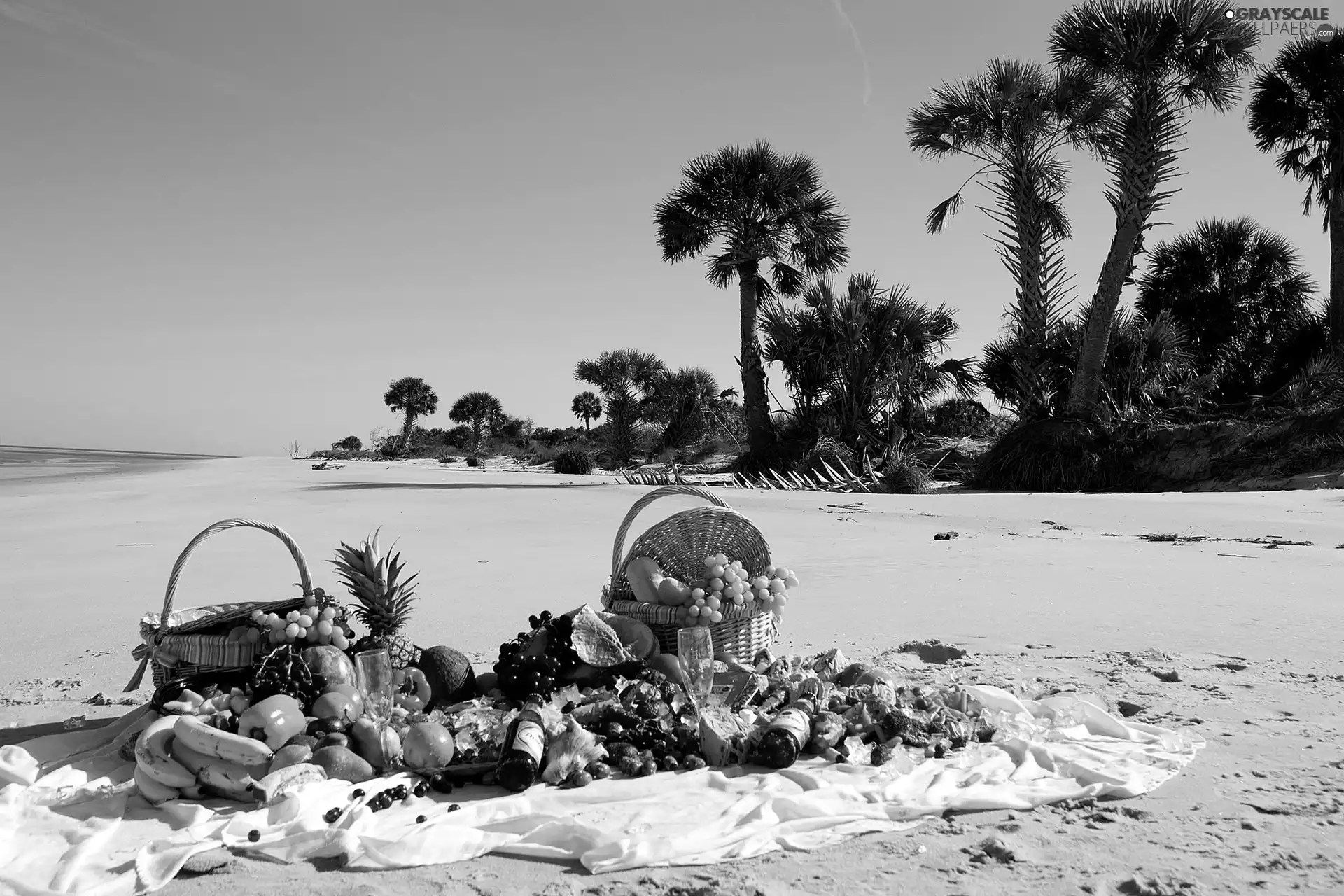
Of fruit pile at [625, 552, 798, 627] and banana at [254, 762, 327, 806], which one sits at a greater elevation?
fruit pile at [625, 552, 798, 627]

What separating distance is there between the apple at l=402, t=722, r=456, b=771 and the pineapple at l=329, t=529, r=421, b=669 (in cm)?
70

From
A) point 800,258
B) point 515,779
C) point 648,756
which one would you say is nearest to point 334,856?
point 515,779

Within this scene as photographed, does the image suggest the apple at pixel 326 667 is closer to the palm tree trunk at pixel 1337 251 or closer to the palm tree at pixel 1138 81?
the palm tree at pixel 1138 81

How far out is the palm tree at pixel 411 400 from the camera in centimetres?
5872

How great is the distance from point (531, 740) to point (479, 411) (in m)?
54.5

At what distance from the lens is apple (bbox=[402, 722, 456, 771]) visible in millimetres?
3244

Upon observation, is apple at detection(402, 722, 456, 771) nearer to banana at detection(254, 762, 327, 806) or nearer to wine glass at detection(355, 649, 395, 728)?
banana at detection(254, 762, 327, 806)

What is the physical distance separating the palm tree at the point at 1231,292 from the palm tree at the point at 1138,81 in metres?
8.66

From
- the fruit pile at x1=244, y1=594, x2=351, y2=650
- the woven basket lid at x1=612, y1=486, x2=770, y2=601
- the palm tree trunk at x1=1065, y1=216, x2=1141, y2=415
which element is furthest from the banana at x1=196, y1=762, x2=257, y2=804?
the palm tree trunk at x1=1065, y1=216, x2=1141, y2=415

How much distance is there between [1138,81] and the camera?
58.1ft

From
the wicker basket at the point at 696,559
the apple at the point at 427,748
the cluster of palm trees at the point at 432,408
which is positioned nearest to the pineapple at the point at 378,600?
the apple at the point at 427,748

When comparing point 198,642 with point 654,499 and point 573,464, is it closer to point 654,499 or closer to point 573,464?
point 654,499

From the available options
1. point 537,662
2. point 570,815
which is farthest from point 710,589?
point 570,815

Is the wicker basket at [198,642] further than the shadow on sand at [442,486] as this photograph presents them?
No
